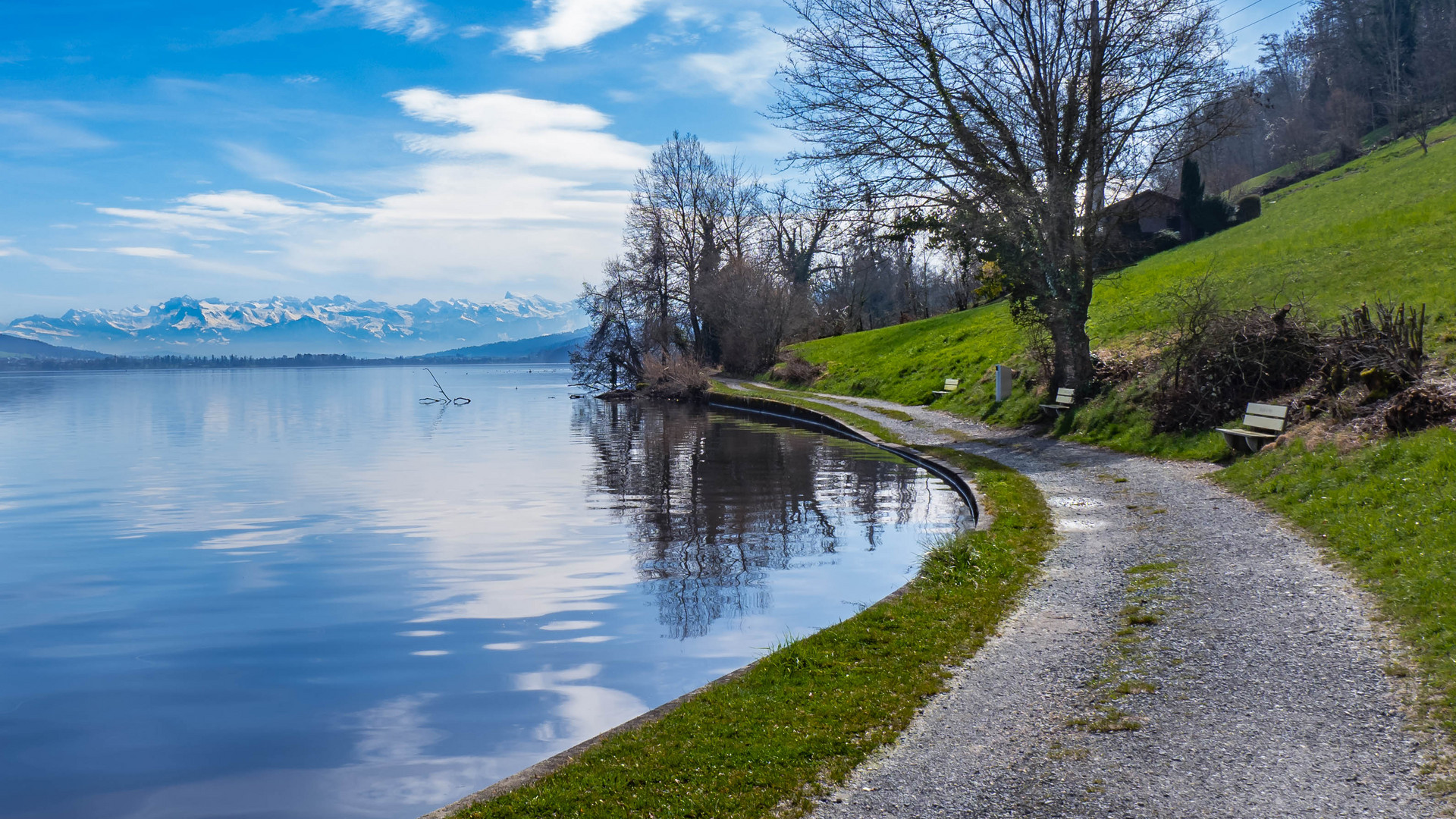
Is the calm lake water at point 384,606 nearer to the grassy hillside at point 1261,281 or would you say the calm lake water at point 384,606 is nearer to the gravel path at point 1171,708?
the gravel path at point 1171,708

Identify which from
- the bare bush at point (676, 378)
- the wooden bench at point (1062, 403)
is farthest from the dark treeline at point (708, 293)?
the wooden bench at point (1062, 403)

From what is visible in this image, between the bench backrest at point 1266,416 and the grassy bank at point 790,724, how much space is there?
769 cm

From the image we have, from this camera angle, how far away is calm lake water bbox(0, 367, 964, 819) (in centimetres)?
721

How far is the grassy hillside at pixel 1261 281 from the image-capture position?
19264 millimetres

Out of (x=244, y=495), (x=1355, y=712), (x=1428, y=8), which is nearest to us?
(x=1355, y=712)

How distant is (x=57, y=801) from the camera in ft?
21.7

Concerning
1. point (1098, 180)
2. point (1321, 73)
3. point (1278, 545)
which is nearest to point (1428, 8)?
point (1321, 73)

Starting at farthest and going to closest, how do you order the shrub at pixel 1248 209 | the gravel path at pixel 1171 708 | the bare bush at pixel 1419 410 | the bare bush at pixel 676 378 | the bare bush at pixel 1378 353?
the shrub at pixel 1248 209 < the bare bush at pixel 676 378 < the bare bush at pixel 1378 353 < the bare bush at pixel 1419 410 < the gravel path at pixel 1171 708

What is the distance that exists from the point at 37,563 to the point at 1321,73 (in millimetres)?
105382

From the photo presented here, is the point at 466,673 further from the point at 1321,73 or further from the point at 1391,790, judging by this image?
the point at 1321,73

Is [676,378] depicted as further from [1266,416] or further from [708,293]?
[1266,416]

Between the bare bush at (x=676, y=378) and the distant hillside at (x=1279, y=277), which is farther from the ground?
the distant hillside at (x=1279, y=277)

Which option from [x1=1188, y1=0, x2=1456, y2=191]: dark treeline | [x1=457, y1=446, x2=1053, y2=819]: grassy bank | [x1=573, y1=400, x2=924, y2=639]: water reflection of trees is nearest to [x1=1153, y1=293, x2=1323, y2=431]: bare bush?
[x1=573, y1=400, x2=924, y2=639]: water reflection of trees

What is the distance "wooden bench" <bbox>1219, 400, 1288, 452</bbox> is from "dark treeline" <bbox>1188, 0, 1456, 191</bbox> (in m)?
55.2
